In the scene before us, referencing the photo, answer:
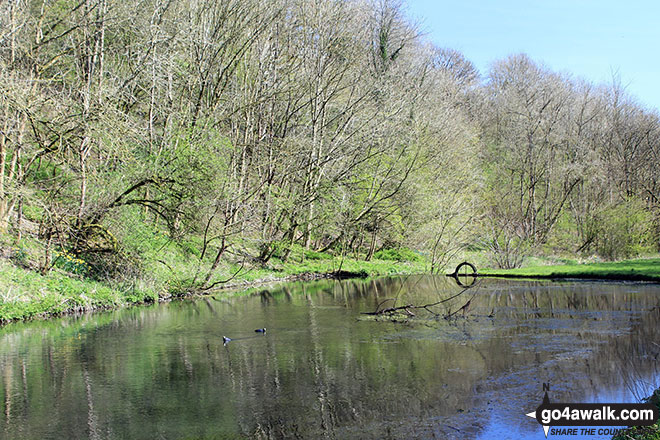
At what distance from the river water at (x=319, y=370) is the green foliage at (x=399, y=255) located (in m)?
16.3

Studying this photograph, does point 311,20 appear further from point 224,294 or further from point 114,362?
point 114,362

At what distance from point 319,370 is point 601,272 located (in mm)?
16632

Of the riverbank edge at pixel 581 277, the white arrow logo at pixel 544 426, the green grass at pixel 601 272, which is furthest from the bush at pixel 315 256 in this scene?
the white arrow logo at pixel 544 426

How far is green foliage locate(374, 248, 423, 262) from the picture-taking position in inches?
1334

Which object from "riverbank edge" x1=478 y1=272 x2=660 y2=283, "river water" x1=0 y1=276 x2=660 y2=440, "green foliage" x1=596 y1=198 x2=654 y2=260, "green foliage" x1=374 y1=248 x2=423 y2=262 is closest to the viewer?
"river water" x1=0 y1=276 x2=660 y2=440

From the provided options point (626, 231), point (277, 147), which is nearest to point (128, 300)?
point (277, 147)

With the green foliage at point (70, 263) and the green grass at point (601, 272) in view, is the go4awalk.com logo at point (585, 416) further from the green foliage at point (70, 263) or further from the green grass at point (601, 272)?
the green grass at point (601, 272)

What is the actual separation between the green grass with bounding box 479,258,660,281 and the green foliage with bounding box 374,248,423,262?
22.5 feet

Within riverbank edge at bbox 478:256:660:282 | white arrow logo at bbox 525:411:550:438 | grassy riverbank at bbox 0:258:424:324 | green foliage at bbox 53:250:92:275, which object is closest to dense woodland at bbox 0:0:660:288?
green foliage at bbox 53:250:92:275

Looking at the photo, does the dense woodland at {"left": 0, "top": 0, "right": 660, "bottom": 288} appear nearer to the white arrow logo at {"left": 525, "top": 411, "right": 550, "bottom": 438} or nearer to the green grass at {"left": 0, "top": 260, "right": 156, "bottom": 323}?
the green grass at {"left": 0, "top": 260, "right": 156, "bottom": 323}

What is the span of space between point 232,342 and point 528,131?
31531 millimetres

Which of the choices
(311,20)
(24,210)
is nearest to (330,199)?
(311,20)

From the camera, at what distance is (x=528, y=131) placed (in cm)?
3978

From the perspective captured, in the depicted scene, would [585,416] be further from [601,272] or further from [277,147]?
[277,147]
